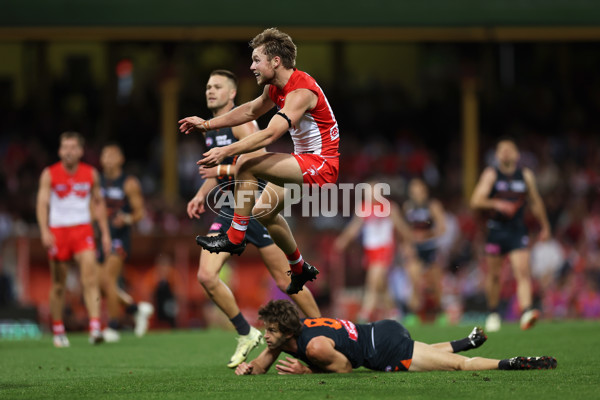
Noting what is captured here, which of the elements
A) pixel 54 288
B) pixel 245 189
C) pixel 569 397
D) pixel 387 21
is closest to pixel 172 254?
pixel 54 288

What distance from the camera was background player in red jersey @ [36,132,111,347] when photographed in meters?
12.3

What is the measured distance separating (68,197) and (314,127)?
17.8 ft

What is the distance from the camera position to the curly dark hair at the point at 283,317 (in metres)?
7.75

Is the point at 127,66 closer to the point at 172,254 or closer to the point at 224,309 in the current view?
the point at 172,254

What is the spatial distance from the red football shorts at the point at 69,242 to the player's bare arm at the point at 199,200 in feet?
11.0

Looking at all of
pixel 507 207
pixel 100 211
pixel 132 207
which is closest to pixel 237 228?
pixel 100 211

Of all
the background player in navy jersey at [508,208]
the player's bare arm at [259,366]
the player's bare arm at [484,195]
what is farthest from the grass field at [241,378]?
the player's bare arm at [484,195]

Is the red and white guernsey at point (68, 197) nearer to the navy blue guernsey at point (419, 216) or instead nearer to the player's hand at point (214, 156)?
the player's hand at point (214, 156)

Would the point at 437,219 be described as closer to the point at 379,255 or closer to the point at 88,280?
the point at 379,255

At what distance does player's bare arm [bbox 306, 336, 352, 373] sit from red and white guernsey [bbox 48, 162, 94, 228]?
549 centimetres

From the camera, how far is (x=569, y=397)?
256 inches

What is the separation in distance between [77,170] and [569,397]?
26.1ft

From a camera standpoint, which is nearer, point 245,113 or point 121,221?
point 245,113

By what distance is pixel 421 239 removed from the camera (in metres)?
17.4
